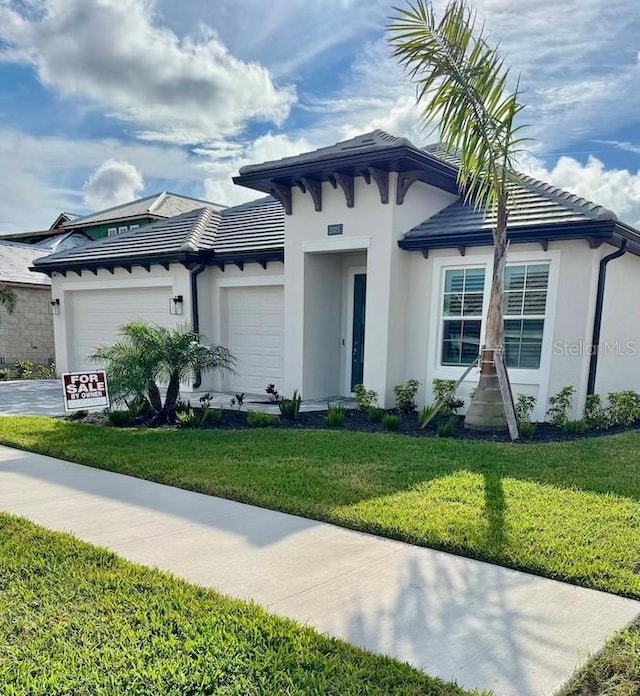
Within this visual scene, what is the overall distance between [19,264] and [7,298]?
10.9 feet

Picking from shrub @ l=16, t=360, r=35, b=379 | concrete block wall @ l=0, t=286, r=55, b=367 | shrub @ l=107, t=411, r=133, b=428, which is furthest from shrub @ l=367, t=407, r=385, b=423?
concrete block wall @ l=0, t=286, r=55, b=367

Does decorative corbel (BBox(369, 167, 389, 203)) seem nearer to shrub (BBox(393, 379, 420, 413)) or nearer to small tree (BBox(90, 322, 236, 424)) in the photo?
shrub (BBox(393, 379, 420, 413))

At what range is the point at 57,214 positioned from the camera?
32531mm

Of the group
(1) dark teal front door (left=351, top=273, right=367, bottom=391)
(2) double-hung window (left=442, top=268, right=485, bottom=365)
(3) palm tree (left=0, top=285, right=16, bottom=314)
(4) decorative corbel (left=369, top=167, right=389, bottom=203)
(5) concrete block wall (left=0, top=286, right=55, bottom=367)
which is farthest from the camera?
(5) concrete block wall (left=0, top=286, right=55, bottom=367)

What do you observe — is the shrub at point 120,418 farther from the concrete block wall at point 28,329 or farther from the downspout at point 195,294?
the concrete block wall at point 28,329

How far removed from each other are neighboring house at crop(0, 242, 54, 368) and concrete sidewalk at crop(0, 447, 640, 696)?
16003 mm

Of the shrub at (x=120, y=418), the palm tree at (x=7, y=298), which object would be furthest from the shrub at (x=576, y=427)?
the palm tree at (x=7, y=298)

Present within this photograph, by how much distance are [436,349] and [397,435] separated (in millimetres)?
2487

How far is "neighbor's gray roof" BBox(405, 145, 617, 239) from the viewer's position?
8461 mm

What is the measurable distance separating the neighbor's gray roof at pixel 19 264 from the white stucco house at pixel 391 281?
824cm

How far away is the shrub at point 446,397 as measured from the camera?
28.6 feet

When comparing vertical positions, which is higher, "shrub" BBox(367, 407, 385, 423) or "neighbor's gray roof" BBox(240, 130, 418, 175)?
"neighbor's gray roof" BBox(240, 130, 418, 175)

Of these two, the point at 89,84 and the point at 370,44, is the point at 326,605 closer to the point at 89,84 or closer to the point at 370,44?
the point at 370,44

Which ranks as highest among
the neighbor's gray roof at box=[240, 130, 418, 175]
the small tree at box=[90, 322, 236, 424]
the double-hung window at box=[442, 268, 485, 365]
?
the neighbor's gray roof at box=[240, 130, 418, 175]
